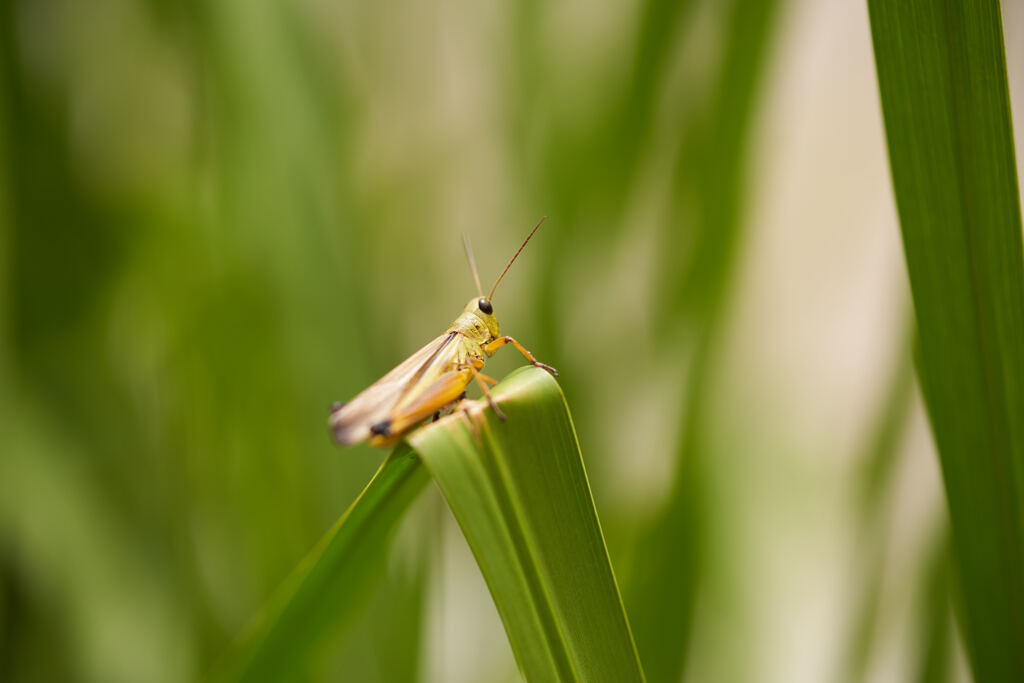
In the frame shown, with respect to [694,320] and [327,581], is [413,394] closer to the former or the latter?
[327,581]

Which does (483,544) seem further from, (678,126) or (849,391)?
(849,391)

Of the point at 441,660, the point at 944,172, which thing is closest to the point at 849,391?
the point at 441,660

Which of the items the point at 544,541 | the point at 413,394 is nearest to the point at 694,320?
the point at 413,394

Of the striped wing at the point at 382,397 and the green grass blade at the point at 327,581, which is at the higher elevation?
the striped wing at the point at 382,397

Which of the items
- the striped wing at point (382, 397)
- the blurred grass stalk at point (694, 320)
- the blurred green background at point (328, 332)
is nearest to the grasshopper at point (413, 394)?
the striped wing at point (382, 397)

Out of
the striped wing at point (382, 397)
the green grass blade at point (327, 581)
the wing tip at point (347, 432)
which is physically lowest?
the green grass blade at point (327, 581)

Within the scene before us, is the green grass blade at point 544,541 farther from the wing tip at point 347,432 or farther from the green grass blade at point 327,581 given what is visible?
the wing tip at point 347,432
